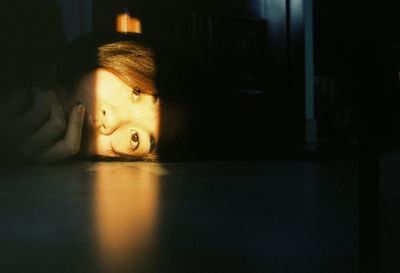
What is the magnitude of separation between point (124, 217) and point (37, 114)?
0.88m

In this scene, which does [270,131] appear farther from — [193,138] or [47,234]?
[47,234]

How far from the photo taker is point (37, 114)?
1.33m

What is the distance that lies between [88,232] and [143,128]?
102 centimetres

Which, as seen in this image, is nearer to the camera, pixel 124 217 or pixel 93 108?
pixel 124 217

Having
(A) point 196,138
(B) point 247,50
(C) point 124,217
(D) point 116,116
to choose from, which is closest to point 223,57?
(B) point 247,50

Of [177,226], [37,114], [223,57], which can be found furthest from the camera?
[223,57]

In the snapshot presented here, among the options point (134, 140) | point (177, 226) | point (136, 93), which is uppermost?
point (136, 93)

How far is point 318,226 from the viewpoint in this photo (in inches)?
18.9

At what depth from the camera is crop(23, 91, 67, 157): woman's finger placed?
1.33 meters

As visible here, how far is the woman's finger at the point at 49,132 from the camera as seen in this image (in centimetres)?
133

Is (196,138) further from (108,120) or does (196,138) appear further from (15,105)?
(15,105)

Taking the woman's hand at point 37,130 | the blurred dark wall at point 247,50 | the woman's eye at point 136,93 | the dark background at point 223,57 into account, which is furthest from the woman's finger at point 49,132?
the blurred dark wall at point 247,50

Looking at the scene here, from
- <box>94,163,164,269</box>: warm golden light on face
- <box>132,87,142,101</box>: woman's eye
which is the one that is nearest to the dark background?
<box>132,87,142,101</box>: woman's eye

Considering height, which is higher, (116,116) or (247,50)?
(247,50)
